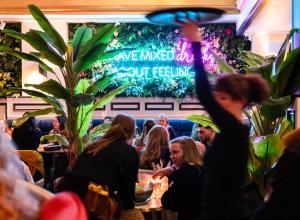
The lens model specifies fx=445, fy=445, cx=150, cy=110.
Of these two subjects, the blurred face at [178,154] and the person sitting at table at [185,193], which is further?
the blurred face at [178,154]

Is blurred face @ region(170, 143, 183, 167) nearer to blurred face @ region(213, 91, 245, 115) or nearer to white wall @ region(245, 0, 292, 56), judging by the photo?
blurred face @ region(213, 91, 245, 115)

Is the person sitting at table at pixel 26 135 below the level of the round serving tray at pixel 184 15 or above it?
below

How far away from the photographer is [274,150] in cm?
306

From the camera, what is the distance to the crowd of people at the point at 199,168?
1.62 m

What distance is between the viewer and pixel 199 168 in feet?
10.5

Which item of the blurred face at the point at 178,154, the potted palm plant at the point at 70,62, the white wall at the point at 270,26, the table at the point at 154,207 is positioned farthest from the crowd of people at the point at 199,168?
the white wall at the point at 270,26

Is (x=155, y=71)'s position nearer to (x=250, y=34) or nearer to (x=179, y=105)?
(x=179, y=105)

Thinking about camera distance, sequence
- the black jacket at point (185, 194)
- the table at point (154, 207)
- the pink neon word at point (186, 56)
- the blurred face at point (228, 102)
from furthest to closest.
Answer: the pink neon word at point (186, 56) → the table at point (154, 207) → the black jacket at point (185, 194) → the blurred face at point (228, 102)

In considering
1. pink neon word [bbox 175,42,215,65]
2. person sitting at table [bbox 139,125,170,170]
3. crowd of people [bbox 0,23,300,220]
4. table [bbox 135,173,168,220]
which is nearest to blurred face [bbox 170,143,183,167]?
crowd of people [bbox 0,23,300,220]

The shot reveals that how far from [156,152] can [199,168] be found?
1390 millimetres

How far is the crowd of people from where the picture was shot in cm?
162

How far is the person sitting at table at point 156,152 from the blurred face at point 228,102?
254 cm

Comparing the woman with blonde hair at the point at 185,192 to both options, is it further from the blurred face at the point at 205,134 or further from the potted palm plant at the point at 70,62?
the blurred face at the point at 205,134

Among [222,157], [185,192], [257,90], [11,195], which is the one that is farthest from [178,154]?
[11,195]
